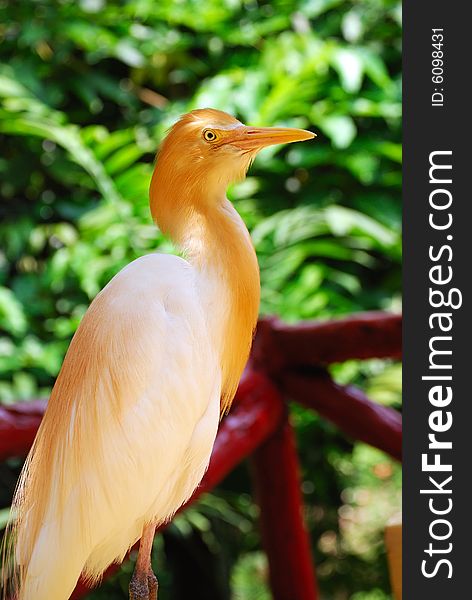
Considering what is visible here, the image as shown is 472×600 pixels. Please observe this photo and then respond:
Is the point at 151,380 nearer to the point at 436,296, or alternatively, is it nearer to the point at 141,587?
the point at 141,587

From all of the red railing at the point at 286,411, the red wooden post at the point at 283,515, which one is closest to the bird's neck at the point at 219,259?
the red railing at the point at 286,411

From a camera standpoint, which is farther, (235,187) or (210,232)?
(235,187)

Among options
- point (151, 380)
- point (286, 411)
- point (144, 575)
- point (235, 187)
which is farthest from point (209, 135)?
point (235, 187)

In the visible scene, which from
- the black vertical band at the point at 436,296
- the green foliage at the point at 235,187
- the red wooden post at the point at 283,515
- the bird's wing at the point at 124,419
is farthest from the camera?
the green foliage at the point at 235,187

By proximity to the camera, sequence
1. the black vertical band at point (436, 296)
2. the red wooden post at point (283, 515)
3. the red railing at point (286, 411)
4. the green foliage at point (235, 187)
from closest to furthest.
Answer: the black vertical band at point (436, 296)
the red railing at point (286, 411)
the red wooden post at point (283, 515)
the green foliage at point (235, 187)

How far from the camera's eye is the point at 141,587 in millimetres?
581

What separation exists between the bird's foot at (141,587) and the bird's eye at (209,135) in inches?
11.6

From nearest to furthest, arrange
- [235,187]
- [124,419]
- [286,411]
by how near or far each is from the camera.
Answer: [124,419] → [286,411] → [235,187]

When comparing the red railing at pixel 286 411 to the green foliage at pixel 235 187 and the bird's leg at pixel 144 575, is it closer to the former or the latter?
the green foliage at pixel 235 187

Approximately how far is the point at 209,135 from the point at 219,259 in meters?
0.08

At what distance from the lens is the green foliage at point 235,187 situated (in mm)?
1864

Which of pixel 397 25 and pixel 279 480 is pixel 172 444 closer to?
pixel 279 480

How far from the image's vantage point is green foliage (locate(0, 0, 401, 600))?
73.4 inches

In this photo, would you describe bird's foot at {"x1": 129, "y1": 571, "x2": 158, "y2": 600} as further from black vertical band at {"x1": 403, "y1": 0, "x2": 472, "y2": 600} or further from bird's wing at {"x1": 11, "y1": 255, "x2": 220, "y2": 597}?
black vertical band at {"x1": 403, "y1": 0, "x2": 472, "y2": 600}
